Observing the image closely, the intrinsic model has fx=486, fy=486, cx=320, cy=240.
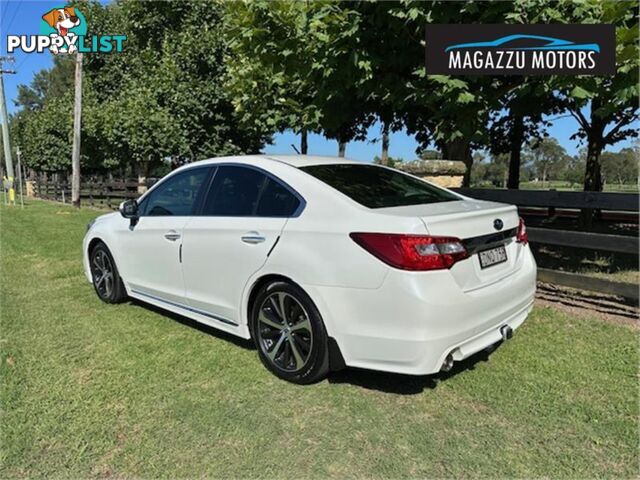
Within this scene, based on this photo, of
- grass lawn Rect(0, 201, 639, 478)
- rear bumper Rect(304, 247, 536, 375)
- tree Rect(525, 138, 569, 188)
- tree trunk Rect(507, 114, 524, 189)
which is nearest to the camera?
grass lawn Rect(0, 201, 639, 478)

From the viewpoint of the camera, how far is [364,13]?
5.98m

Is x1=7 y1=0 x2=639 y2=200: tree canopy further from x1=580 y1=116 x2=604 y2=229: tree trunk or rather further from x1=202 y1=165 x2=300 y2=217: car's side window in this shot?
x1=202 y1=165 x2=300 y2=217: car's side window

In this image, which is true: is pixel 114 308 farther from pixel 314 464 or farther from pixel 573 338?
pixel 573 338

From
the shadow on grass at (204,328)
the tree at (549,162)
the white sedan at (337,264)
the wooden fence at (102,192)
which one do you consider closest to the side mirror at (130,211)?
the white sedan at (337,264)

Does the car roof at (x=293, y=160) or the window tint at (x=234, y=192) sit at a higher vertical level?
the car roof at (x=293, y=160)

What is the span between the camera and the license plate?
3.16 meters

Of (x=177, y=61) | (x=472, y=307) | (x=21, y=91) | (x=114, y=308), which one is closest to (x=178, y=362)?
(x=114, y=308)

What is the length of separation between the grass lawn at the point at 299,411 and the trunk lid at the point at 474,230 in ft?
2.62

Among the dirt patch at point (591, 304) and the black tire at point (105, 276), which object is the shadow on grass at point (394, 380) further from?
the black tire at point (105, 276)

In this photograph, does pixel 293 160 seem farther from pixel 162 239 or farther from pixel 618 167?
pixel 618 167

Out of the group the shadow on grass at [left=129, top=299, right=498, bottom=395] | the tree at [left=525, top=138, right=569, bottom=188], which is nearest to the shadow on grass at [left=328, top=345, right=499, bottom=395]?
the shadow on grass at [left=129, top=299, right=498, bottom=395]

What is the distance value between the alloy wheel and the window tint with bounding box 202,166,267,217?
747mm

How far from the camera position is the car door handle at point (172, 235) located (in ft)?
14.0

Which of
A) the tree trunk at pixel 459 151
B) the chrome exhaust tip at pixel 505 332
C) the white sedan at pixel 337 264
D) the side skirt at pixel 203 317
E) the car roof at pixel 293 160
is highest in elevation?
the tree trunk at pixel 459 151
